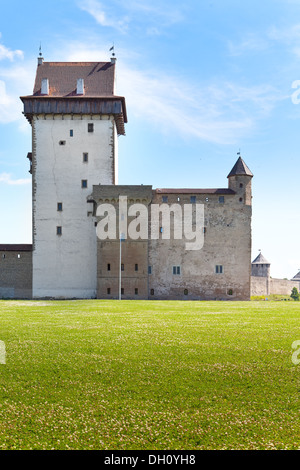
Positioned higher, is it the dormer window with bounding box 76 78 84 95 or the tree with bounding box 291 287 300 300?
the dormer window with bounding box 76 78 84 95

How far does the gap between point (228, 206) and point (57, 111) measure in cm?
2111

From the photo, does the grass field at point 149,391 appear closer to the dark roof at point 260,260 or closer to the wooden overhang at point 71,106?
the wooden overhang at point 71,106

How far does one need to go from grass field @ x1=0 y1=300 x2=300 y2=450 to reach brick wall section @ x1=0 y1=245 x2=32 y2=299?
108 feet

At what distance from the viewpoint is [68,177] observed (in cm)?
4572

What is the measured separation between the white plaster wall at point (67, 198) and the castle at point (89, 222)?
0.11 meters

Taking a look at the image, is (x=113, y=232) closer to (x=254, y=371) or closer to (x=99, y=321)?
(x=99, y=321)

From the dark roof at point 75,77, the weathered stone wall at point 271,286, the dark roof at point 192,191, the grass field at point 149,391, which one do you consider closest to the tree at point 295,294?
the weathered stone wall at point 271,286

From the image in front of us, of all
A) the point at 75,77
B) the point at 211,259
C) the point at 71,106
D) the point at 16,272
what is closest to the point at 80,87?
the point at 75,77

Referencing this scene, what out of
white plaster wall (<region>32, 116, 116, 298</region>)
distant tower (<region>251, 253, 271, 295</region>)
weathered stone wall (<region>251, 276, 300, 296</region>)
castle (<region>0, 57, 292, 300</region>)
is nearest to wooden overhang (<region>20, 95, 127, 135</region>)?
castle (<region>0, 57, 292, 300</region>)

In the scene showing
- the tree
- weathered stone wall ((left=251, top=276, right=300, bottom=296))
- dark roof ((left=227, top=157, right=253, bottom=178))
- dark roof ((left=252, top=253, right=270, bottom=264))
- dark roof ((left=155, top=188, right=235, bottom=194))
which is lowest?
the tree

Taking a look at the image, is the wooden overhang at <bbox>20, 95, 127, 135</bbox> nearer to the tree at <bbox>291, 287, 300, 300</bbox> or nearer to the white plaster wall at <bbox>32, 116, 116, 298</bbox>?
the white plaster wall at <bbox>32, 116, 116, 298</bbox>

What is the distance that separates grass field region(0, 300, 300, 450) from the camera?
6.93 m

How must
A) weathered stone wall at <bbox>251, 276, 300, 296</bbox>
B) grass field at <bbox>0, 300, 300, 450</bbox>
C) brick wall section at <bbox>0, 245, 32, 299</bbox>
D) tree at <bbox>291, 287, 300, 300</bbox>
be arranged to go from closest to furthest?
grass field at <bbox>0, 300, 300, 450</bbox> → brick wall section at <bbox>0, 245, 32, 299</bbox> → weathered stone wall at <bbox>251, 276, 300, 296</bbox> → tree at <bbox>291, 287, 300, 300</bbox>
